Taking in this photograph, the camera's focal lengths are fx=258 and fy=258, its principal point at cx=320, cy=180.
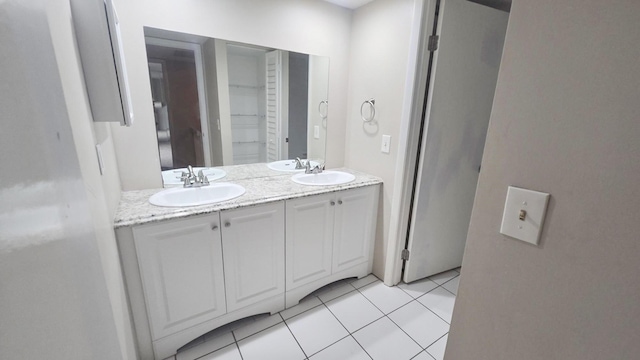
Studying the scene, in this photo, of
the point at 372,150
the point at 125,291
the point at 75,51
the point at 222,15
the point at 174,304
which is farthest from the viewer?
the point at 372,150

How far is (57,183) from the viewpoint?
48cm

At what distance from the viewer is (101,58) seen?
1.01 metres

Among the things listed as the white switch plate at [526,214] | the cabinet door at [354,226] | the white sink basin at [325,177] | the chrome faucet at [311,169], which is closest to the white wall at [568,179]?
the white switch plate at [526,214]

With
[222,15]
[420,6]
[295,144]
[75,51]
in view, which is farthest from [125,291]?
[420,6]

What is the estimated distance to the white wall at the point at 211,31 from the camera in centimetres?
154

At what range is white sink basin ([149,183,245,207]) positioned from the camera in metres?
1.63

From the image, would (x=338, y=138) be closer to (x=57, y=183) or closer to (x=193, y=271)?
(x=193, y=271)

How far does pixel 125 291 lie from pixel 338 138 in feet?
6.28

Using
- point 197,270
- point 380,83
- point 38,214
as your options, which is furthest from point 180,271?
point 380,83

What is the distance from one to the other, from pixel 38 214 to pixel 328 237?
5.58 ft

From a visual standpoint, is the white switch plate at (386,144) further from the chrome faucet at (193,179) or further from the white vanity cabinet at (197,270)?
the chrome faucet at (193,179)

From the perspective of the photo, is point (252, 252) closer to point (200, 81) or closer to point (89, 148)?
point (89, 148)

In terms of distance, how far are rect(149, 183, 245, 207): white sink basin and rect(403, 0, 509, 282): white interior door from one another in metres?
1.35

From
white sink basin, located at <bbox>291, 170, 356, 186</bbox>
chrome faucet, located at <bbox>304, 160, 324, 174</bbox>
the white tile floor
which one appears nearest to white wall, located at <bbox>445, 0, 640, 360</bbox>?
the white tile floor
